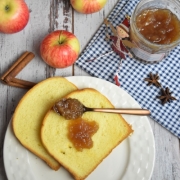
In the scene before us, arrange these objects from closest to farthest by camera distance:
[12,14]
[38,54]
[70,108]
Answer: [70,108] < [12,14] < [38,54]

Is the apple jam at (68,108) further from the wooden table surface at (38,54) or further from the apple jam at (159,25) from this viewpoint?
the apple jam at (159,25)

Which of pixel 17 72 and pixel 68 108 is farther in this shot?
pixel 17 72

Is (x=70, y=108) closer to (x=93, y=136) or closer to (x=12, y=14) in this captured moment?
(x=93, y=136)

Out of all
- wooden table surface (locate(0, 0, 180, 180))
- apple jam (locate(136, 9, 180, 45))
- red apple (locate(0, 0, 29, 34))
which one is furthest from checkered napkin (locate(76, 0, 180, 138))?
red apple (locate(0, 0, 29, 34))

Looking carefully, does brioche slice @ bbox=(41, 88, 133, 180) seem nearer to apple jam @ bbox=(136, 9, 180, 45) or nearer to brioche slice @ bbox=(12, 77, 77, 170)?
brioche slice @ bbox=(12, 77, 77, 170)

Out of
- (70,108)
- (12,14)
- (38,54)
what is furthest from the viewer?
(38,54)

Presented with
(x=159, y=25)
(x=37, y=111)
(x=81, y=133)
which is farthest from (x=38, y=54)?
(x=159, y=25)

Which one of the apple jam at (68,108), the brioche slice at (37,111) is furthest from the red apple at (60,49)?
the apple jam at (68,108)
